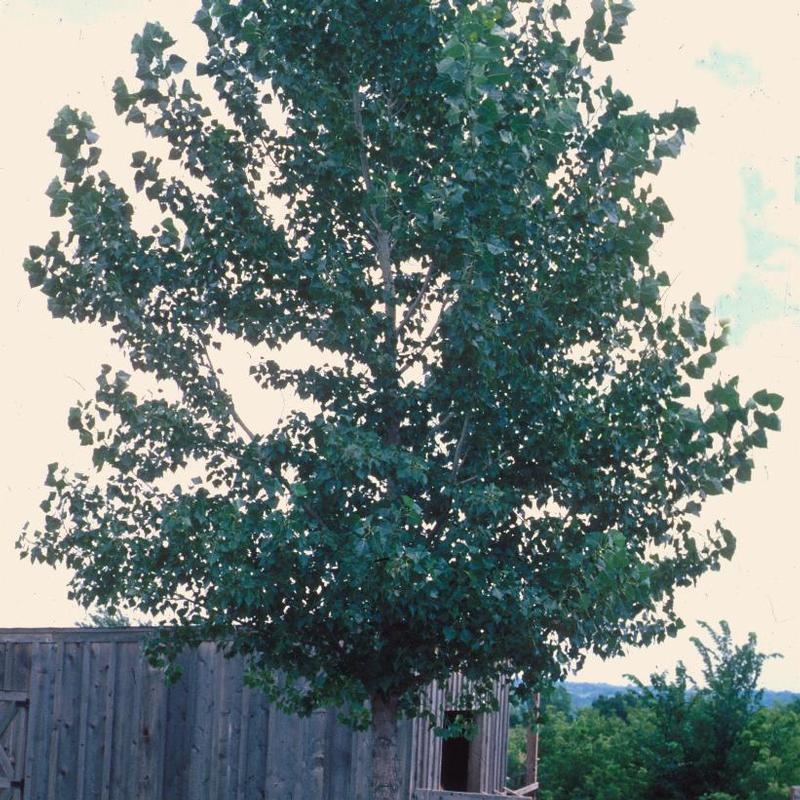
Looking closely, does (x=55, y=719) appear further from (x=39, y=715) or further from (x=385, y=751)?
(x=385, y=751)

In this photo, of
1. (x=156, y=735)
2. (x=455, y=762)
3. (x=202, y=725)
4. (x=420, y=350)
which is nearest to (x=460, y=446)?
(x=420, y=350)

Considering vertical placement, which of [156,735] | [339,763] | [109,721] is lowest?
[339,763]

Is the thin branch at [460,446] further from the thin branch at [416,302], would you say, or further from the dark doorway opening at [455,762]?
the dark doorway opening at [455,762]

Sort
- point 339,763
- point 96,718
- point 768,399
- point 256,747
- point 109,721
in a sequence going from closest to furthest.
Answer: point 768,399 < point 339,763 < point 256,747 < point 109,721 < point 96,718

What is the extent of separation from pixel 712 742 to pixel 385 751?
309 inches

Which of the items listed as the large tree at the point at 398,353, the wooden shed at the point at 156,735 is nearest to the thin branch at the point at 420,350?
the large tree at the point at 398,353

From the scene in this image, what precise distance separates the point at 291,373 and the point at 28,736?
8611 mm

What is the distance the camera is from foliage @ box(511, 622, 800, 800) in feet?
57.6

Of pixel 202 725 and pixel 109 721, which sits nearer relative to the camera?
pixel 202 725

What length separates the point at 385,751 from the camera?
11.7 meters

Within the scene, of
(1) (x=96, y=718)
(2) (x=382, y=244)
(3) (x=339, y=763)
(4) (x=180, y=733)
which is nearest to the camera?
(2) (x=382, y=244)

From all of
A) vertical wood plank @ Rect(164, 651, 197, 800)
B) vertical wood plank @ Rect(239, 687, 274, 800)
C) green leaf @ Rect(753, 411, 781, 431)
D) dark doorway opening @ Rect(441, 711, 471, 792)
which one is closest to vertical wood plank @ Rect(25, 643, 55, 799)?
vertical wood plank @ Rect(164, 651, 197, 800)

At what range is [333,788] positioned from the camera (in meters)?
15.5

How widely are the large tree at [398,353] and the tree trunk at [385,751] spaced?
0.10ft
